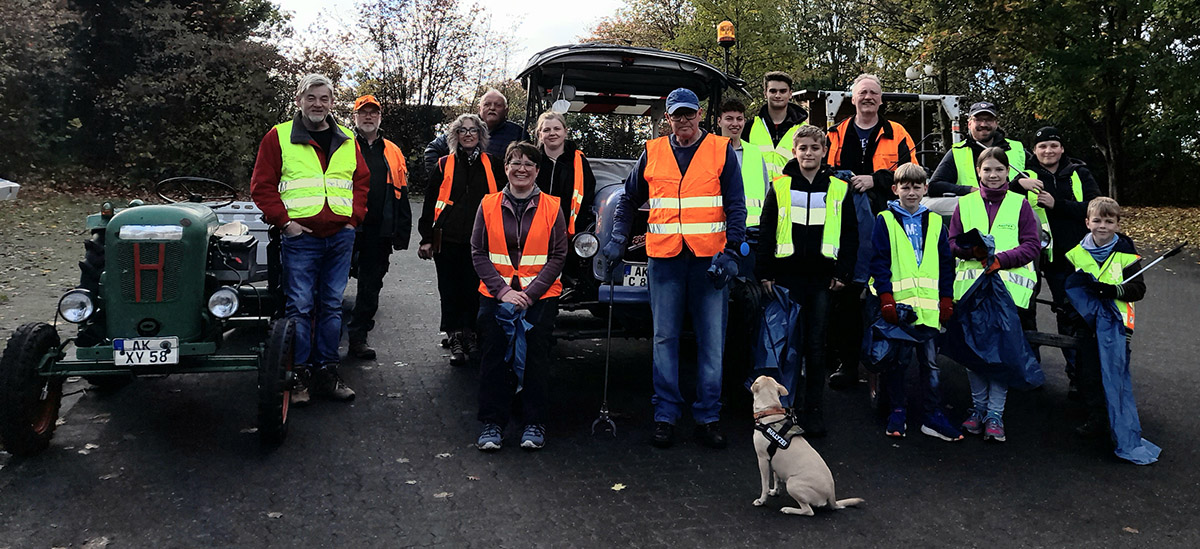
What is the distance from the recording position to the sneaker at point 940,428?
5.23 meters

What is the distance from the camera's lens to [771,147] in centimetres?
639

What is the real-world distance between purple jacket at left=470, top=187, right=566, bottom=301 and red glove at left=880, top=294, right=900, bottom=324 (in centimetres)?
196

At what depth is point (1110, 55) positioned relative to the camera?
20453mm

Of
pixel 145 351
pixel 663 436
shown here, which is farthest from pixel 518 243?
pixel 145 351

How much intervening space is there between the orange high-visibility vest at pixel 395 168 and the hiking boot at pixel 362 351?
126 cm

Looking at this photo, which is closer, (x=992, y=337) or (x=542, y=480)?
(x=542, y=480)

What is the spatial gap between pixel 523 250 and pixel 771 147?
2.26 m

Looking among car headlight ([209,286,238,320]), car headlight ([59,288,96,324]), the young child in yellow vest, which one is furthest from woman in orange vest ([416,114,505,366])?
the young child in yellow vest

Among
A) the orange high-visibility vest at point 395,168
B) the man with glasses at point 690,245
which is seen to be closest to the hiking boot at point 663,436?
the man with glasses at point 690,245

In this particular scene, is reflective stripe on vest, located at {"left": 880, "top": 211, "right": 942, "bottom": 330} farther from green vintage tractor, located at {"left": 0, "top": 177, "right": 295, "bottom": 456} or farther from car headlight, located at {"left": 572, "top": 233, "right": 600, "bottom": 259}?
green vintage tractor, located at {"left": 0, "top": 177, "right": 295, "bottom": 456}

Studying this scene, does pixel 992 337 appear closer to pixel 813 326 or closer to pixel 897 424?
pixel 897 424

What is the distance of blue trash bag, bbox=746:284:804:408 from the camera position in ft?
17.0

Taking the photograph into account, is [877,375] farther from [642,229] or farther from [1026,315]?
[642,229]

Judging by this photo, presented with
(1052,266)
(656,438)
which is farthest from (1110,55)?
(656,438)
